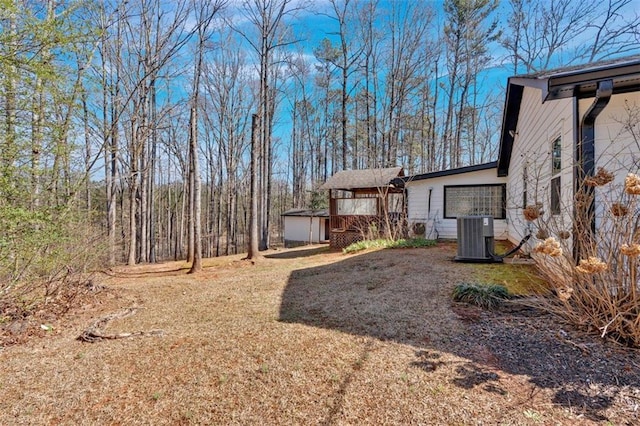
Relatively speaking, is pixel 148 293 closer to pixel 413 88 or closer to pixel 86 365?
pixel 86 365

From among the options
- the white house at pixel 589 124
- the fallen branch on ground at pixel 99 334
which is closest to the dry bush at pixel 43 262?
the fallen branch on ground at pixel 99 334

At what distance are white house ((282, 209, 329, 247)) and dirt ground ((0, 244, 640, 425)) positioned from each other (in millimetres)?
15581

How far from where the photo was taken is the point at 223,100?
19.8 meters

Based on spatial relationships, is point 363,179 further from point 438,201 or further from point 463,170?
point 463,170

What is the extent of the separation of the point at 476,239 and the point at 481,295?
8.30 ft

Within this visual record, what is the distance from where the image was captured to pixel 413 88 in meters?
19.4

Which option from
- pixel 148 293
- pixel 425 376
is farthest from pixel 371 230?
pixel 425 376

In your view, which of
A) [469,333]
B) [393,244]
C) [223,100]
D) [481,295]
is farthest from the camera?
[223,100]

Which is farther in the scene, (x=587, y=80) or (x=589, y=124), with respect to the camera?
(x=589, y=124)

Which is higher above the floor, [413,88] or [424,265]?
[413,88]

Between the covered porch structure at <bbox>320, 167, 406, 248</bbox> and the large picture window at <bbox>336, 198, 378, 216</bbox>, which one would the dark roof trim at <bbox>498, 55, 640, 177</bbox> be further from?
the large picture window at <bbox>336, 198, 378, 216</bbox>

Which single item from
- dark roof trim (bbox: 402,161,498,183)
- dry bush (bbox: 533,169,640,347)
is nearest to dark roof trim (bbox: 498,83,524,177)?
dark roof trim (bbox: 402,161,498,183)

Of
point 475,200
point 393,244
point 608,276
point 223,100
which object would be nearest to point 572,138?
point 608,276

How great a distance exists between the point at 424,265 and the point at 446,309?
8.10ft
